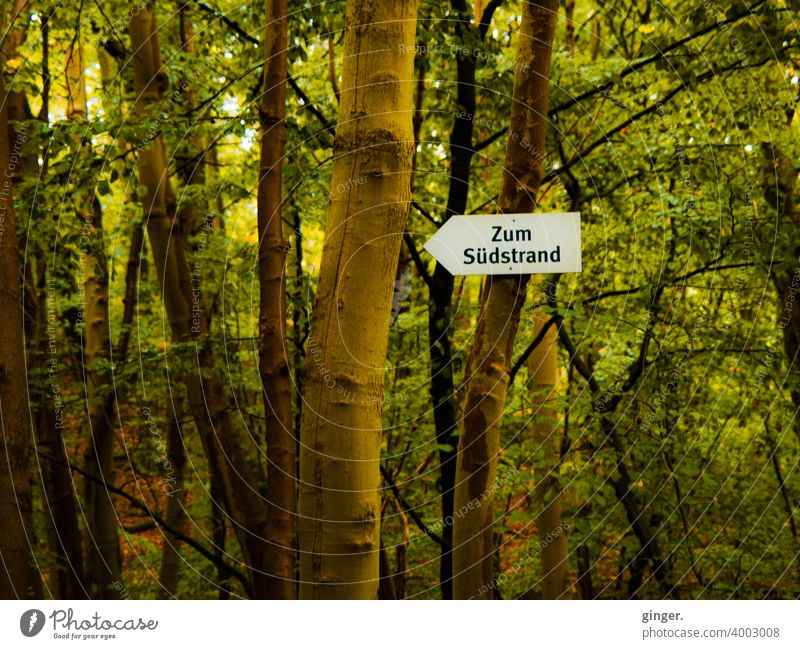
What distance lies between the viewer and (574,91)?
20.4 feet

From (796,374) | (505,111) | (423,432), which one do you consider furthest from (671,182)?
(423,432)

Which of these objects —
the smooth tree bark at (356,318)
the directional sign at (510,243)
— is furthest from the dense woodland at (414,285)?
the directional sign at (510,243)

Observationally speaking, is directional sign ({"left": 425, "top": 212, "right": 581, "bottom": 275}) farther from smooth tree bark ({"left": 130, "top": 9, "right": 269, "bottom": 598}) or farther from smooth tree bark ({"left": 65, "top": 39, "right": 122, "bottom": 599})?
smooth tree bark ({"left": 65, "top": 39, "right": 122, "bottom": 599})

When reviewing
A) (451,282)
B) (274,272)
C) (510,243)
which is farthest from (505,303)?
(451,282)

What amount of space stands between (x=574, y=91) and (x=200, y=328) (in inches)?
131

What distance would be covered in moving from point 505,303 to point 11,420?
230 cm

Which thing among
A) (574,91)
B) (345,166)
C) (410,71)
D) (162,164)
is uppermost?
(574,91)

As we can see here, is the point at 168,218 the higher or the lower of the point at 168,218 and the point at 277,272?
the higher

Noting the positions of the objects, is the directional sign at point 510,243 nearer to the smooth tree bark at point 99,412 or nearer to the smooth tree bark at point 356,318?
the smooth tree bark at point 356,318

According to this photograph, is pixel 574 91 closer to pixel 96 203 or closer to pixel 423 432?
pixel 423 432

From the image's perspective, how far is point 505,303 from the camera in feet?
11.7

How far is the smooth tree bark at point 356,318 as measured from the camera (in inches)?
106

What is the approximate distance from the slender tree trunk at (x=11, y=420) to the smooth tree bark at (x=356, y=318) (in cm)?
171

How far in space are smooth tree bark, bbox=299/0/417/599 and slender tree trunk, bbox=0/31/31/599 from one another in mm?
1707
